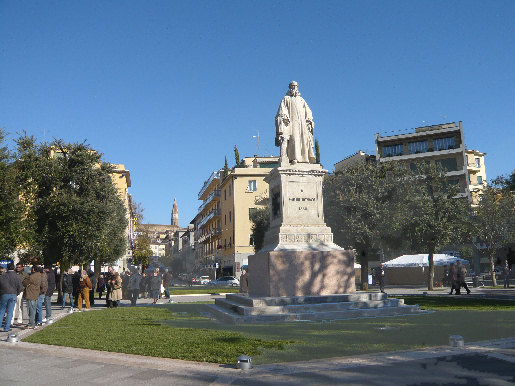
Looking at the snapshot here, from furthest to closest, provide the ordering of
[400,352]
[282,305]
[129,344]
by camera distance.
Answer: [282,305], [129,344], [400,352]

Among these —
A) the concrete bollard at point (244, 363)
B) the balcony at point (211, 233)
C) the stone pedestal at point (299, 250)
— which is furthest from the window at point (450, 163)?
the concrete bollard at point (244, 363)

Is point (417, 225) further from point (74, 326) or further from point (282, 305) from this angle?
point (74, 326)

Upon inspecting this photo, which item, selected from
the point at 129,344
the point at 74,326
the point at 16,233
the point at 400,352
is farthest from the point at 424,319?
the point at 16,233

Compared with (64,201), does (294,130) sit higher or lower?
higher

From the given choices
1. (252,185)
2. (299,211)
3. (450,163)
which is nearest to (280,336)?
(299,211)

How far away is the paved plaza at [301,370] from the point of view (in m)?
5.02

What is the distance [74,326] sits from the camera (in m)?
11.2

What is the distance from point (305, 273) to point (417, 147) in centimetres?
5244

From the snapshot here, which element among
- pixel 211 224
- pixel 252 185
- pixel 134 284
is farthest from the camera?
pixel 211 224

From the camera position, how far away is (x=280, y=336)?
7934 millimetres

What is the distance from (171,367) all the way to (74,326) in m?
6.44

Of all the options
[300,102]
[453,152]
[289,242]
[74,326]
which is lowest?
[74,326]

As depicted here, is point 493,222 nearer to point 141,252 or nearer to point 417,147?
point 417,147

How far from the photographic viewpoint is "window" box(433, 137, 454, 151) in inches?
2270
